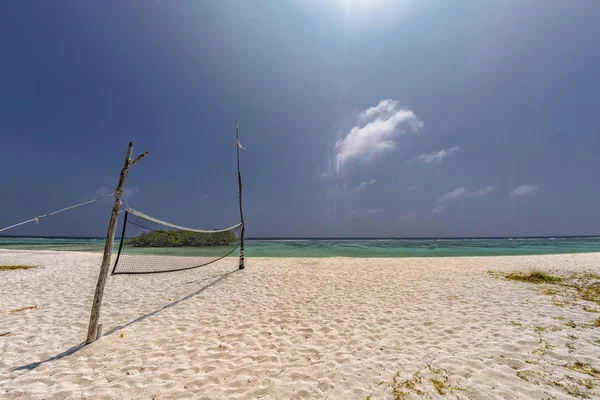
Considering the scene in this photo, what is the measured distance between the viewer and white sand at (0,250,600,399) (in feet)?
11.4

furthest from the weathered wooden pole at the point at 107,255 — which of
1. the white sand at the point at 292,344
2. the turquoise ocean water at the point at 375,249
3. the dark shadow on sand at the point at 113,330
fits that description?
the turquoise ocean water at the point at 375,249

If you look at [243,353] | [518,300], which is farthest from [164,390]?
[518,300]

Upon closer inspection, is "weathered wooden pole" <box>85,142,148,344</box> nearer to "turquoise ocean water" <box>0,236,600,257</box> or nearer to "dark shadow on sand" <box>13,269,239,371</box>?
"dark shadow on sand" <box>13,269,239,371</box>

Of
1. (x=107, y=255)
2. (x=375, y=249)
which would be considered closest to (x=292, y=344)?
(x=107, y=255)

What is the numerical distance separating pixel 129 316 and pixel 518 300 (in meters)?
12.0

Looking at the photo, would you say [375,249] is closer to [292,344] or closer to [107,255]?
[292,344]

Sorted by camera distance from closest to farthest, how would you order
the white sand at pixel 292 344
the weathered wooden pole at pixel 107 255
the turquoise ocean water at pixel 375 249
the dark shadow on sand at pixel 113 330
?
the white sand at pixel 292 344 < the dark shadow on sand at pixel 113 330 < the weathered wooden pole at pixel 107 255 < the turquoise ocean water at pixel 375 249

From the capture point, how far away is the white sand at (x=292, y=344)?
11.4 ft

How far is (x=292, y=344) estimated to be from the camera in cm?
482

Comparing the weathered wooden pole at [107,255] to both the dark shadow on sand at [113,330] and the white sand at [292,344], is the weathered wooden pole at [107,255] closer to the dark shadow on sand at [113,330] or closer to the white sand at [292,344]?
the dark shadow on sand at [113,330]

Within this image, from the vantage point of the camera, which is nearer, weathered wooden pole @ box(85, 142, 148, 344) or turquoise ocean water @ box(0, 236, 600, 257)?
weathered wooden pole @ box(85, 142, 148, 344)

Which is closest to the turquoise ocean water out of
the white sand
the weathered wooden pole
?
the white sand

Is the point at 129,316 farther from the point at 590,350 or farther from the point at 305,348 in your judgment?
the point at 590,350

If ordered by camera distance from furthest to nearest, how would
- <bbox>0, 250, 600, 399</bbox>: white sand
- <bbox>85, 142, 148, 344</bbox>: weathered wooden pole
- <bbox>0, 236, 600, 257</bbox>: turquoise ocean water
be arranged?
<bbox>0, 236, 600, 257</bbox>: turquoise ocean water, <bbox>85, 142, 148, 344</bbox>: weathered wooden pole, <bbox>0, 250, 600, 399</bbox>: white sand
